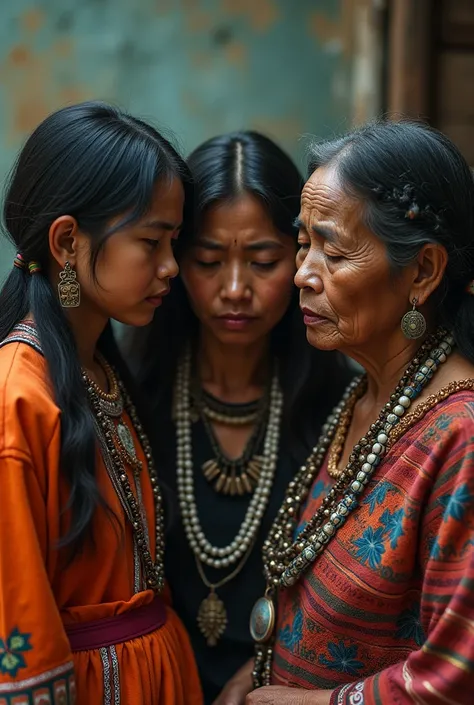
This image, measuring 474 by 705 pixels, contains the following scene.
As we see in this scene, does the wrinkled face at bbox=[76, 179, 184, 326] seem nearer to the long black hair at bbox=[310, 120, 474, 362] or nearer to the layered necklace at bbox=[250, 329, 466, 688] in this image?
the long black hair at bbox=[310, 120, 474, 362]

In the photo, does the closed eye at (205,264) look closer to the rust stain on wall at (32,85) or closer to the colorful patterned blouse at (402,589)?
the colorful patterned blouse at (402,589)

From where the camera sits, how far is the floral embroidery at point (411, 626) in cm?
185

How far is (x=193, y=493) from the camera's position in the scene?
247 centimetres

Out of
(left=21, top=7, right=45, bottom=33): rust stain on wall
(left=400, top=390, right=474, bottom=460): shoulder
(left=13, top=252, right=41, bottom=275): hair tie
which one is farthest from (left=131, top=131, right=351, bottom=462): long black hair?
(left=21, top=7, right=45, bottom=33): rust stain on wall

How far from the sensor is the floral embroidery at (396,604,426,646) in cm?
185

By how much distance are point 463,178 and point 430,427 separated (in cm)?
56

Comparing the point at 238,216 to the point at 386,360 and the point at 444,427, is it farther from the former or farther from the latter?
the point at 444,427

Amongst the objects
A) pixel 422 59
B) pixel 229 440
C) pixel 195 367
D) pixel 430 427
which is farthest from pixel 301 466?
pixel 422 59

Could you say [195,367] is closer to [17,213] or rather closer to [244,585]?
[244,585]

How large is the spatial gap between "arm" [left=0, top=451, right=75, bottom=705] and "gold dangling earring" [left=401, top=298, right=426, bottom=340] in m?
0.87

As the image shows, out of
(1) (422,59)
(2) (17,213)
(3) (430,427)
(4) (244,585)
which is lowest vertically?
(4) (244,585)

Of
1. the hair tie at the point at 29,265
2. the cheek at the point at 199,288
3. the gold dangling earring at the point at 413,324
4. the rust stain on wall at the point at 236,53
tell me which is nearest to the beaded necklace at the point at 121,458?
the hair tie at the point at 29,265

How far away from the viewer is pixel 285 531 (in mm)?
2207

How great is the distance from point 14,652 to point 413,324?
1065mm
